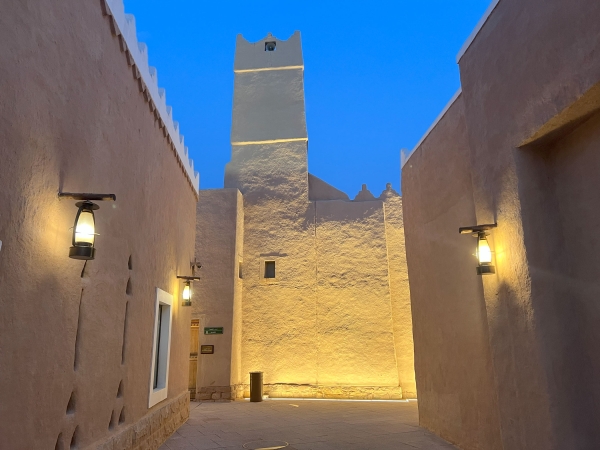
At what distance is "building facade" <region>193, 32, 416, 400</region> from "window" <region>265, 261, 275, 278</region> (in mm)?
27

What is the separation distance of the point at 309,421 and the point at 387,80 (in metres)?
123

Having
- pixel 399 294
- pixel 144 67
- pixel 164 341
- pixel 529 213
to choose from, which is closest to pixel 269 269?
pixel 399 294

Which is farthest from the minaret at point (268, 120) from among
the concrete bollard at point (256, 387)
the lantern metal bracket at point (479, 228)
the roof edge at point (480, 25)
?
the lantern metal bracket at point (479, 228)

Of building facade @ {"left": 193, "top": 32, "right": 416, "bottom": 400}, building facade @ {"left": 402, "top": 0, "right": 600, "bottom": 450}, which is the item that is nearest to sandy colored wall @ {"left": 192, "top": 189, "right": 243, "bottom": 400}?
building facade @ {"left": 193, "top": 32, "right": 416, "bottom": 400}

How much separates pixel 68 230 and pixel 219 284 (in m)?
8.45

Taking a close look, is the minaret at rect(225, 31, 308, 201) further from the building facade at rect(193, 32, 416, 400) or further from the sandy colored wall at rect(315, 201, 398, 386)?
the sandy colored wall at rect(315, 201, 398, 386)

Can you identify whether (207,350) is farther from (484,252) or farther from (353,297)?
(484,252)

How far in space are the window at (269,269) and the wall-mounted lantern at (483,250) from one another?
Result: 27.6 ft

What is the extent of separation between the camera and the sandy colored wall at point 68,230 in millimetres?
2625

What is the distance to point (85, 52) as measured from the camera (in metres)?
3.62

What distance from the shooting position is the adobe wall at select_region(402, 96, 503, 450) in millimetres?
5121

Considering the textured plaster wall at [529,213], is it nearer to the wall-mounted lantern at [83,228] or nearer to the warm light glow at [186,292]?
the wall-mounted lantern at [83,228]

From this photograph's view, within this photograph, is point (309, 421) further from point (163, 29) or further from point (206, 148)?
point (163, 29)

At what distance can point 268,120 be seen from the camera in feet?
45.1
